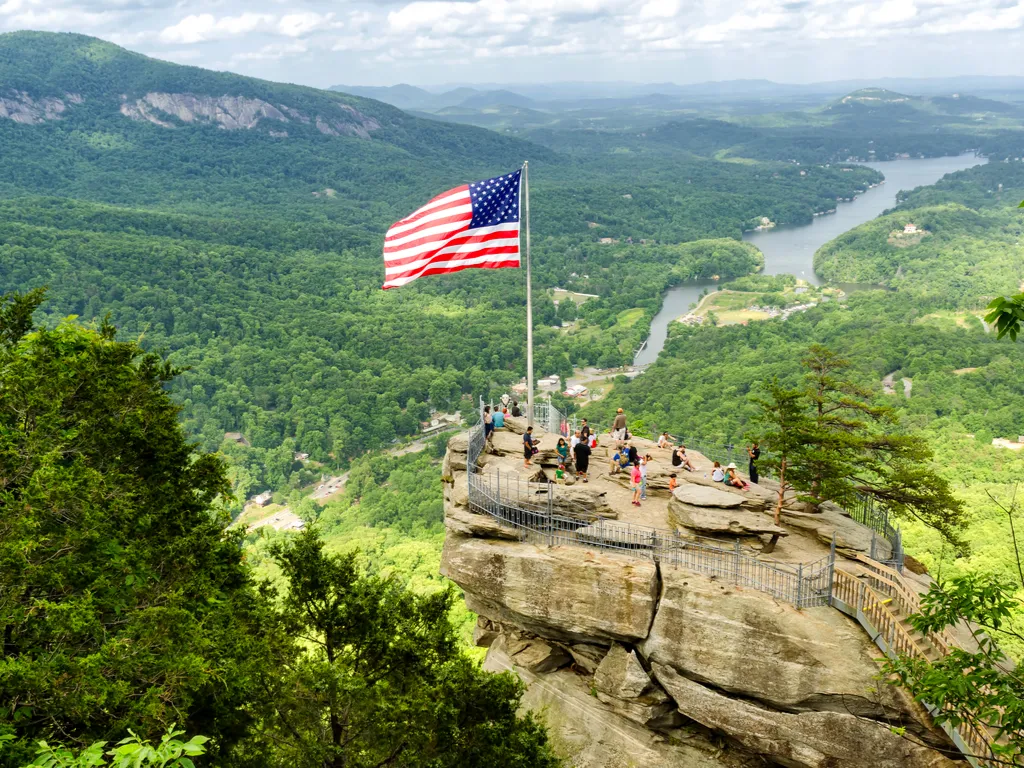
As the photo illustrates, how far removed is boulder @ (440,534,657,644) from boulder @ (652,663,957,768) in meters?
1.42

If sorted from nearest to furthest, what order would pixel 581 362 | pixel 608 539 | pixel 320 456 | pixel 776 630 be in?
pixel 776 630 < pixel 608 539 < pixel 320 456 < pixel 581 362

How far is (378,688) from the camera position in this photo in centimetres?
1386

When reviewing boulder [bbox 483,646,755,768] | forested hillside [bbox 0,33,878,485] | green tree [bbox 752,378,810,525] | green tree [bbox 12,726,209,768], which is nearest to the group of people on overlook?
green tree [bbox 752,378,810,525]

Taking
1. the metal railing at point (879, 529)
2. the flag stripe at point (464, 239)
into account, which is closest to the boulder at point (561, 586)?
the metal railing at point (879, 529)

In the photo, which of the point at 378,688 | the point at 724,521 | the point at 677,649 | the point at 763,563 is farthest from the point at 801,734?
the point at 378,688

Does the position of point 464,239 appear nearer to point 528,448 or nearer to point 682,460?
point 528,448

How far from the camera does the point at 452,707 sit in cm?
1445

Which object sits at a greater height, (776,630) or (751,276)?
(776,630)

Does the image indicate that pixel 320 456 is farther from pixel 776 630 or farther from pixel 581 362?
pixel 776 630

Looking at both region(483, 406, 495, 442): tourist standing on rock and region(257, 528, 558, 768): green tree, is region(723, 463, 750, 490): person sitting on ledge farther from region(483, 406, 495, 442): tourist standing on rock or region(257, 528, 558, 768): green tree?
region(257, 528, 558, 768): green tree

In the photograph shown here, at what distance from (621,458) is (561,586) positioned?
5686 millimetres

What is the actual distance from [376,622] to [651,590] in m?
5.92

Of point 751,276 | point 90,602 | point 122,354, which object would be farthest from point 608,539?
point 751,276

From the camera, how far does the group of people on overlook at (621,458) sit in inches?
818
